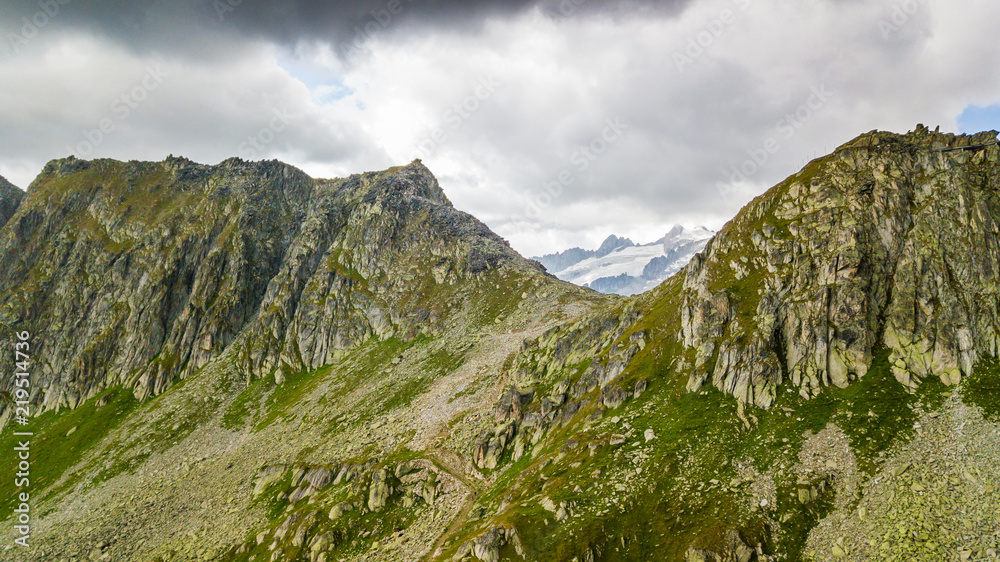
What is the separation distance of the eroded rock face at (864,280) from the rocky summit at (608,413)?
238 mm

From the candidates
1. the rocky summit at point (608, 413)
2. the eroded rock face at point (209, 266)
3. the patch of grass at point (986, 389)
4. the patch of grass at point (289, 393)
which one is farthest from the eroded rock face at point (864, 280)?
the patch of grass at point (289, 393)

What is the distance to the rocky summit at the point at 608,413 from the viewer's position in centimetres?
3412

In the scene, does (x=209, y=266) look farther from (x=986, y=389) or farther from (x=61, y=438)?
(x=986, y=389)

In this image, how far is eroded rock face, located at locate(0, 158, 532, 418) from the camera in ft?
392

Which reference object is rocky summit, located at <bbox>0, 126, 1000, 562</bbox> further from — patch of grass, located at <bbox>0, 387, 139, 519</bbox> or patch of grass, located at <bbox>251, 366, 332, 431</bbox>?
patch of grass, located at <bbox>251, 366, 332, 431</bbox>

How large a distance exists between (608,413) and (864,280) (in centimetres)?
3186

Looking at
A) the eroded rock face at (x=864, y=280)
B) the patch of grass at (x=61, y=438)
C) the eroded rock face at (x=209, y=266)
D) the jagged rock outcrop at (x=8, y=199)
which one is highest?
the jagged rock outcrop at (x=8, y=199)

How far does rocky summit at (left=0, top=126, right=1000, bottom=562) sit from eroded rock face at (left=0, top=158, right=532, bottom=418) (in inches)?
72.3

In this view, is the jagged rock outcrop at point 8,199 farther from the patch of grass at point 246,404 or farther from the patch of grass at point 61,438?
the patch of grass at point 246,404

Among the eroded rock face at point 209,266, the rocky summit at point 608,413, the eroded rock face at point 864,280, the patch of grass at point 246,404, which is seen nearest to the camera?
the rocky summit at point 608,413

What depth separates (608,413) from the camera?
5141 cm

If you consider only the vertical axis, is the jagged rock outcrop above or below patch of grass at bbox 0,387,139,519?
above

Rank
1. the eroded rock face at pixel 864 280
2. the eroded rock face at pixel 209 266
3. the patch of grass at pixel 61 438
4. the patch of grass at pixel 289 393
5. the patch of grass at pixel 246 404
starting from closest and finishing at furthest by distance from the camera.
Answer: the eroded rock face at pixel 864 280, the patch of grass at pixel 61 438, the patch of grass at pixel 289 393, the patch of grass at pixel 246 404, the eroded rock face at pixel 209 266

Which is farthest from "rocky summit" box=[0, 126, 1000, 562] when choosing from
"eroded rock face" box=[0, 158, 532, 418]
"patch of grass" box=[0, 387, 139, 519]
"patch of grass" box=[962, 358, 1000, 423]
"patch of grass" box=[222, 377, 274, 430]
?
"eroded rock face" box=[0, 158, 532, 418]
